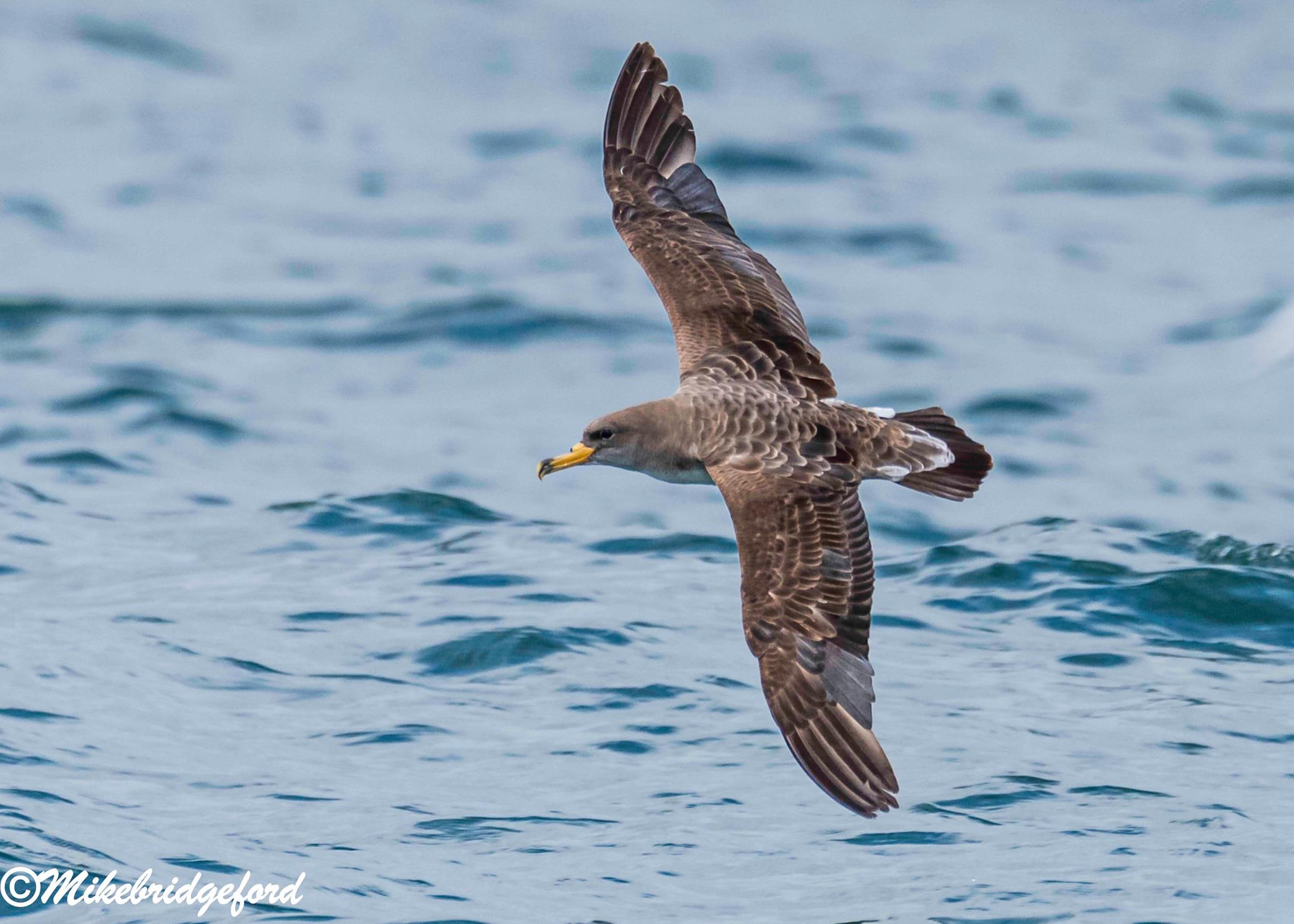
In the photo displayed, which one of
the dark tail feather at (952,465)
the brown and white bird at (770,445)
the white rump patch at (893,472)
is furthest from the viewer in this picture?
the dark tail feather at (952,465)

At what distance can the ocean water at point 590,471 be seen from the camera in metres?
7.69

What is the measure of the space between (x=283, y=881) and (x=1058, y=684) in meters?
3.73

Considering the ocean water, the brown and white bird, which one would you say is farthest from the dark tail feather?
the ocean water

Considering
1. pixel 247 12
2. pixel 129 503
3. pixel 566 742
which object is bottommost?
pixel 566 742

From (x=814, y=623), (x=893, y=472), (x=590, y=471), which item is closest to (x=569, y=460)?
(x=893, y=472)

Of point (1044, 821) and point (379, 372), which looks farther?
point (379, 372)

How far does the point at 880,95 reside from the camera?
20.0m

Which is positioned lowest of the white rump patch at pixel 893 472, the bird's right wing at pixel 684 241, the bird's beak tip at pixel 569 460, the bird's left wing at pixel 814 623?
the bird's left wing at pixel 814 623

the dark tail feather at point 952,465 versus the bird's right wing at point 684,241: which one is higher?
the bird's right wing at point 684,241

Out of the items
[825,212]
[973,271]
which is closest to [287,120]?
[825,212]

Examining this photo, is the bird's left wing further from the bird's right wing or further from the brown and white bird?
the bird's right wing

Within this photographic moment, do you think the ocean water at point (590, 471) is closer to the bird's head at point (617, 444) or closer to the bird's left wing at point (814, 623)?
the bird's left wing at point (814, 623)

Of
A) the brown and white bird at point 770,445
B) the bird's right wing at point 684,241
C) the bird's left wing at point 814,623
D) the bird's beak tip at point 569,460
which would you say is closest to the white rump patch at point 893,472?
the brown and white bird at point 770,445

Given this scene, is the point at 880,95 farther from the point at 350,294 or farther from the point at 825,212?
the point at 350,294
